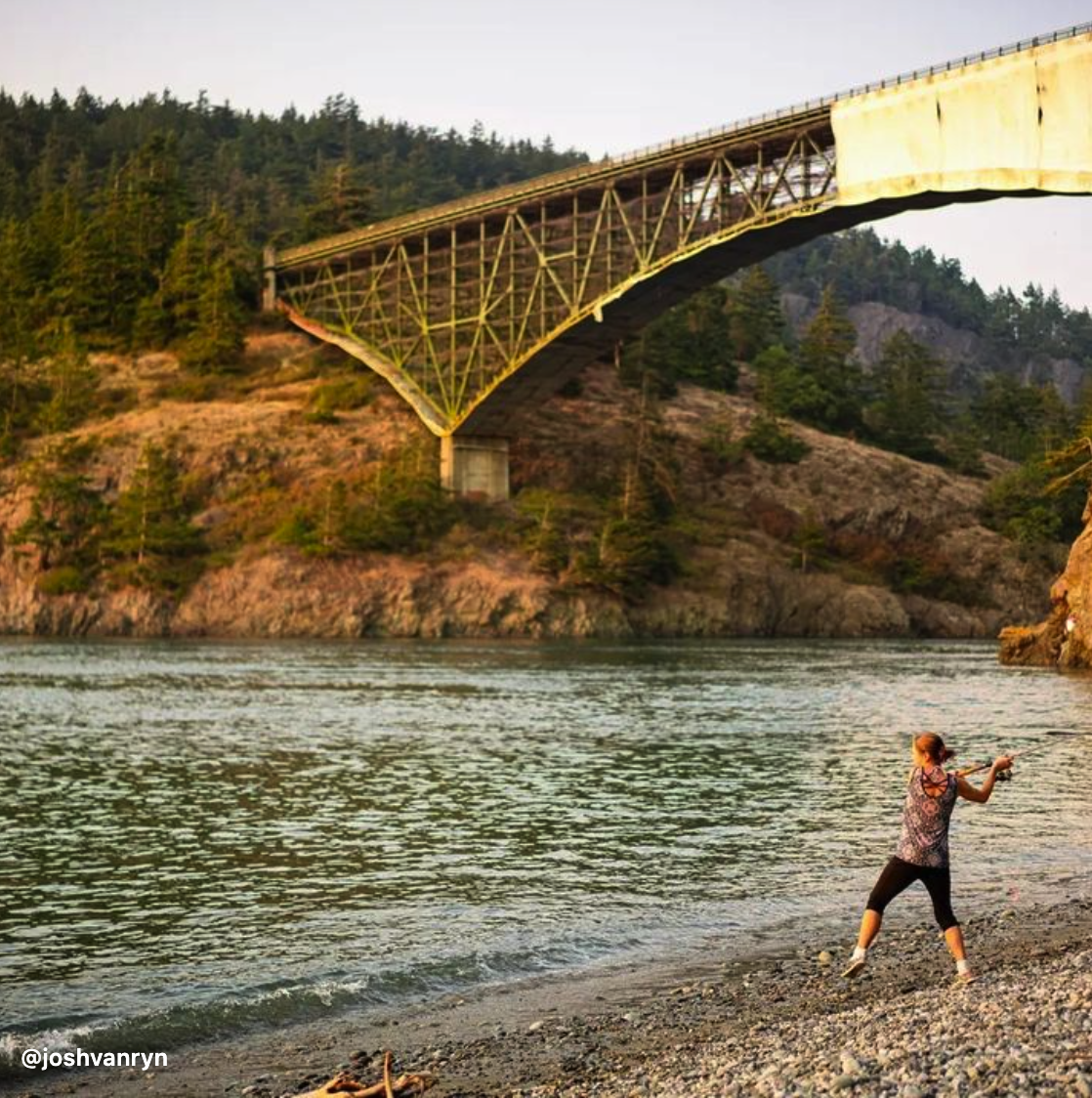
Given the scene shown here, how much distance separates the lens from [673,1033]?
1176cm

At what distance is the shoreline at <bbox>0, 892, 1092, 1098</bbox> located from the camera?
986 centimetres

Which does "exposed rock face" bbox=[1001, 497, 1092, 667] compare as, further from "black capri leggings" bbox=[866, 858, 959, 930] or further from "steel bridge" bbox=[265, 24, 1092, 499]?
"black capri leggings" bbox=[866, 858, 959, 930]

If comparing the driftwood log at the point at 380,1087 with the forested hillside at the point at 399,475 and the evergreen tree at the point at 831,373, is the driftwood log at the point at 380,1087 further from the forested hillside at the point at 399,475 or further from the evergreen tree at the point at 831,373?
the evergreen tree at the point at 831,373

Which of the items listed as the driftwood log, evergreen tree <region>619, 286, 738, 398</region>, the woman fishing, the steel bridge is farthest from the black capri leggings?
evergreen tree <region>619, 286, 738, 398</region>

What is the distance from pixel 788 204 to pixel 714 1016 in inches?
2143

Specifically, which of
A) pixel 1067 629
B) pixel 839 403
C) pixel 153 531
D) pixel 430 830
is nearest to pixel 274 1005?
pixel 430 830

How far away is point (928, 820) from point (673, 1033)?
2.70 m

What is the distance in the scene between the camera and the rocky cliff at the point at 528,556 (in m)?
79.0

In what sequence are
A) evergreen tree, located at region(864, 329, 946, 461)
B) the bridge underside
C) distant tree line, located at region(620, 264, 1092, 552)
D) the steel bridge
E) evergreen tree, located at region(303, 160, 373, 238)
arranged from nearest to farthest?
the steel bridge
the bridge underside
distant tree line, located at region(620, 264, 1092, 552)
evergreen tree, located at region(303, 160, 373, 238)
evergreen tree, located at region(864, 329, 946, 461)

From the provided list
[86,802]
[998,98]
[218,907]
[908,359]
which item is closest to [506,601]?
[998,98]

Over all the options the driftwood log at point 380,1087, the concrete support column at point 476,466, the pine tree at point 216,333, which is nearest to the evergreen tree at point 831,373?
the concrete support column at point 476,466

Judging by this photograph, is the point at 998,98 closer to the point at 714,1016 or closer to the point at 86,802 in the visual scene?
the point at 86,802

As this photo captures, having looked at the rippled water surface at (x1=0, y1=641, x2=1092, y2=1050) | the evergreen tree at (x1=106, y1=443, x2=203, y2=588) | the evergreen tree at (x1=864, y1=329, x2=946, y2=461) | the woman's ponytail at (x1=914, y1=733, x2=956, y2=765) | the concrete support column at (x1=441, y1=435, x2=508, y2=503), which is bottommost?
the rippled water surface at (x1=0, y1=641, x2=1092, y2=1050)

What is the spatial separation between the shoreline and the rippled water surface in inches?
34.3
